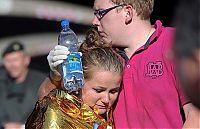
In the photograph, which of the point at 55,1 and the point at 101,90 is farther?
the point at 55,1

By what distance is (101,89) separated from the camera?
323cm

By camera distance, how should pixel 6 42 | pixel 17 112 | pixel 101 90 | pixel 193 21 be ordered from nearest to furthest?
pixel 193 21 < pixel 101 90 < pixel 17 112 < pixel 6 42

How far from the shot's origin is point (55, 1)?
25.7ft

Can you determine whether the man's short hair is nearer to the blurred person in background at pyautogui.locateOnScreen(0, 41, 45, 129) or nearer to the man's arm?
the blurred person in background at pyautogui.locateOnScreen(0, 41, 45, 129)

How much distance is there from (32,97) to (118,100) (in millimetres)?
3521

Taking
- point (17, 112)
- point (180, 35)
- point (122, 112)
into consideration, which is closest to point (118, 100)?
point (122, 112)

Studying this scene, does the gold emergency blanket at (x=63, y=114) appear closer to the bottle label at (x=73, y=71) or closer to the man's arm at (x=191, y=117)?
the bottle label at (x=73, y=71)

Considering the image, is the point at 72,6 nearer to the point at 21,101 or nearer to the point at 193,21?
the point at 21,101

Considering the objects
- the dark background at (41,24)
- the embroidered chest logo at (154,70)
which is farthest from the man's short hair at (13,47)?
the embroidered chest logo at (154,70)

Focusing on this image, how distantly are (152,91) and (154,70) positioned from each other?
10 centimetres

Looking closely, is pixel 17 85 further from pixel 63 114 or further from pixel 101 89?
pixel 63 114

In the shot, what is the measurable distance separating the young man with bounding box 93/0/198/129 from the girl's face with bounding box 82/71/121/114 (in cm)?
6

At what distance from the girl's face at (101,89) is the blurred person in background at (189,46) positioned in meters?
1.81

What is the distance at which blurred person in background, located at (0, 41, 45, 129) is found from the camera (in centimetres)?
665
